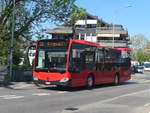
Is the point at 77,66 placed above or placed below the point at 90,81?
above

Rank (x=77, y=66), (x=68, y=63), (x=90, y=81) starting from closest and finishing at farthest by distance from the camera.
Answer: (x=68, y=63), (x=77, y=66), (x=90, y=81)

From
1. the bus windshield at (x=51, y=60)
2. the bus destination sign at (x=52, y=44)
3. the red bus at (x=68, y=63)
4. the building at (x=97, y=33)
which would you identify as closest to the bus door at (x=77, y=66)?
the red bus at (x=68, y=63)

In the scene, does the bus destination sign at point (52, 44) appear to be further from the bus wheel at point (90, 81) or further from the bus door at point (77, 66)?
the bus wheel at point (90, 81)

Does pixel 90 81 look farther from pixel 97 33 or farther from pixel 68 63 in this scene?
pixel 97 33

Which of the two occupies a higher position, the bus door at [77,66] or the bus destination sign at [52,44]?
the bus destination sign at [52,44]

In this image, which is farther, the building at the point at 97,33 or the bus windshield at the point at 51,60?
the building at the point at 97,33

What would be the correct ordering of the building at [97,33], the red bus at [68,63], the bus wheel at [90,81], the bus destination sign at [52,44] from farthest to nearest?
1. the building at [97,33]
2. the bus wheel at [90,81]
3. the bus destination sign at [52,44]
4. the red bus at [68,63]

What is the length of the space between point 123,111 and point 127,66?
16447 mm

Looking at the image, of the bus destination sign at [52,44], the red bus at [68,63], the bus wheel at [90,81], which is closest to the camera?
the red bus at [68,63]

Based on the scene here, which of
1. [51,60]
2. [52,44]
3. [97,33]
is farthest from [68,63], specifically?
[97,33]

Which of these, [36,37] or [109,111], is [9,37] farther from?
[109,111]

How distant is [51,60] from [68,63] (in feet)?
4.02

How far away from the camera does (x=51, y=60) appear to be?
63.1ft

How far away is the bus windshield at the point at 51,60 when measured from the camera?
1875cm
